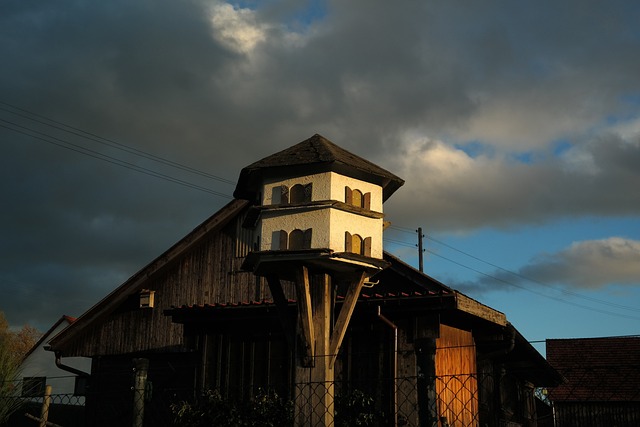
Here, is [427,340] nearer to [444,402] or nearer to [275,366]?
[444,402]

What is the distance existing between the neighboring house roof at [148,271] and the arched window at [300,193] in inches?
343

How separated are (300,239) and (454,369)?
206 inches

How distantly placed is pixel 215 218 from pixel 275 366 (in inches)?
249

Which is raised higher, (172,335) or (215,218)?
(215,218)

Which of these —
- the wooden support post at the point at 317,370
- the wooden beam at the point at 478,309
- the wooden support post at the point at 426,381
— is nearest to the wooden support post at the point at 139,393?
the wooden support post at the point at 317,370

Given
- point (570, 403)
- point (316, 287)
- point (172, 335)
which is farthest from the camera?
point (570, 403)

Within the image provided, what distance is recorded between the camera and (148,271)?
62.7 feet

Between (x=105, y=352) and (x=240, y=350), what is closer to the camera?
(x=240, y=350)

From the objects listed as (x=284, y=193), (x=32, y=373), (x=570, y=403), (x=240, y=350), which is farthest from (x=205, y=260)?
(x=32, y=373)

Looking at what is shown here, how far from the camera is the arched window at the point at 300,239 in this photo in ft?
31.8

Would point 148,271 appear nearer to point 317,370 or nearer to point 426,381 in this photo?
point 426,381

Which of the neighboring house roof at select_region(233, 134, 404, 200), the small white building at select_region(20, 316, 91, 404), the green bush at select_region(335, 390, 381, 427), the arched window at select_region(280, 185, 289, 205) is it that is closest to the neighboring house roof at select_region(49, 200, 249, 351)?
the green bush at select_region(335, 390, 381, 427)

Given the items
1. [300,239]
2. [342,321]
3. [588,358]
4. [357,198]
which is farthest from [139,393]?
[588,358]

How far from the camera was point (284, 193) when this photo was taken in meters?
10.0
